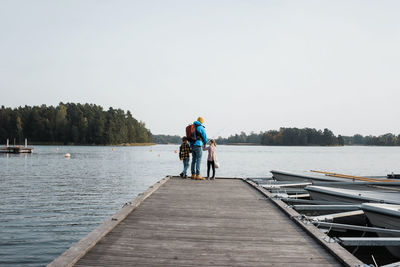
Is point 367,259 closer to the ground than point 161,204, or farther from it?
closer to the ground

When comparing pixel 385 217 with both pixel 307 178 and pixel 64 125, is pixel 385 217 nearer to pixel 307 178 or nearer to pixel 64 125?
pixel 307 178

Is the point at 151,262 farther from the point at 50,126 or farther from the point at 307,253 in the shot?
the point at 50,126

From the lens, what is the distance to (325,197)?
10078mm

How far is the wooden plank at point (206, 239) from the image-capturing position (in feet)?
13.6

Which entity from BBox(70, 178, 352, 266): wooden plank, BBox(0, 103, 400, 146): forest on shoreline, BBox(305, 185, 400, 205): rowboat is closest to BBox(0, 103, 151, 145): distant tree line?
BBox(0, 103, 400, 146): forest on shoreline

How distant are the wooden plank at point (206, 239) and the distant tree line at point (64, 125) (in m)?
132

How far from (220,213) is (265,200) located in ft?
7.39

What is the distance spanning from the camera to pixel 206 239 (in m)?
5.04


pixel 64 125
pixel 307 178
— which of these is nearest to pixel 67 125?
pixel 64 125

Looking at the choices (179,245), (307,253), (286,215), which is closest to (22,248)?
(179,245)

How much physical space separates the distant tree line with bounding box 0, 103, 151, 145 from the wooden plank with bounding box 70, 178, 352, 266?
131602mm

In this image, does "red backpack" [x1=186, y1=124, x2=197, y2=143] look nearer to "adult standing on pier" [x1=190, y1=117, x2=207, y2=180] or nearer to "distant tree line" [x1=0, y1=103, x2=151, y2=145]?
"adult standing on pier" [x1=190, y1=117, x2=207, y2=180]

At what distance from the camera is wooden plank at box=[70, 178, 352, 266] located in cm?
415

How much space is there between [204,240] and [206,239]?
0.20 feet
